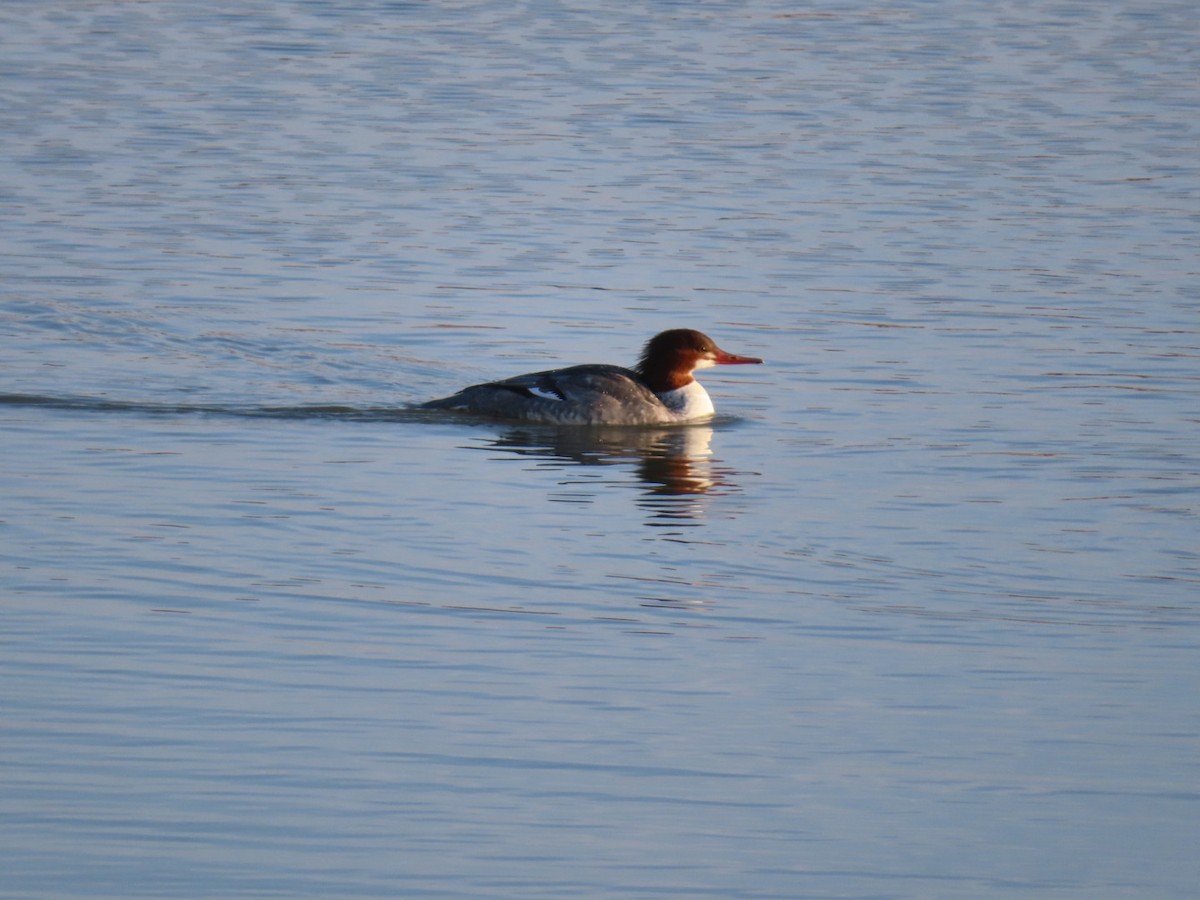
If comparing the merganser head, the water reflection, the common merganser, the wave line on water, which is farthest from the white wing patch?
the merganser head

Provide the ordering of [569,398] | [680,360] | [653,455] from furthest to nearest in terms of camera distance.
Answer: [680,360], [569,398], [653,455]

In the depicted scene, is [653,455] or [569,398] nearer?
[653,455]

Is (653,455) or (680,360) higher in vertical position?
(680,360)

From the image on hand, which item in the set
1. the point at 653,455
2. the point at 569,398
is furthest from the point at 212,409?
the point at 653,455

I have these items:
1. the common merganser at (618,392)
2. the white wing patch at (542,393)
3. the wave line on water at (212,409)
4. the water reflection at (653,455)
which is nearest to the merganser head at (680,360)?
the common merganser at (618,392)

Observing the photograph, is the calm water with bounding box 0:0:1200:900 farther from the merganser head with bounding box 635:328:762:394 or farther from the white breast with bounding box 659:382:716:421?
the merganser head with bounding box 635:328:762:394

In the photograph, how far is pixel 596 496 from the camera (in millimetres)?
12609

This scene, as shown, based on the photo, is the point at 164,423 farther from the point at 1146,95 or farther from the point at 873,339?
the point at 1146,95

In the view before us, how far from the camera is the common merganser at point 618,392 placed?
1490 centimetres

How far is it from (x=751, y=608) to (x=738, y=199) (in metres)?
12.8

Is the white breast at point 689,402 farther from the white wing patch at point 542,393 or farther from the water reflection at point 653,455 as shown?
the white wing patch at point 542,393

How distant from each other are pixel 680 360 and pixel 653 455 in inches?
53.5

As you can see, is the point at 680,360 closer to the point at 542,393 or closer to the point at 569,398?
the point at 569,398

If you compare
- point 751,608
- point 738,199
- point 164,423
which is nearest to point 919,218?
point 738,199
